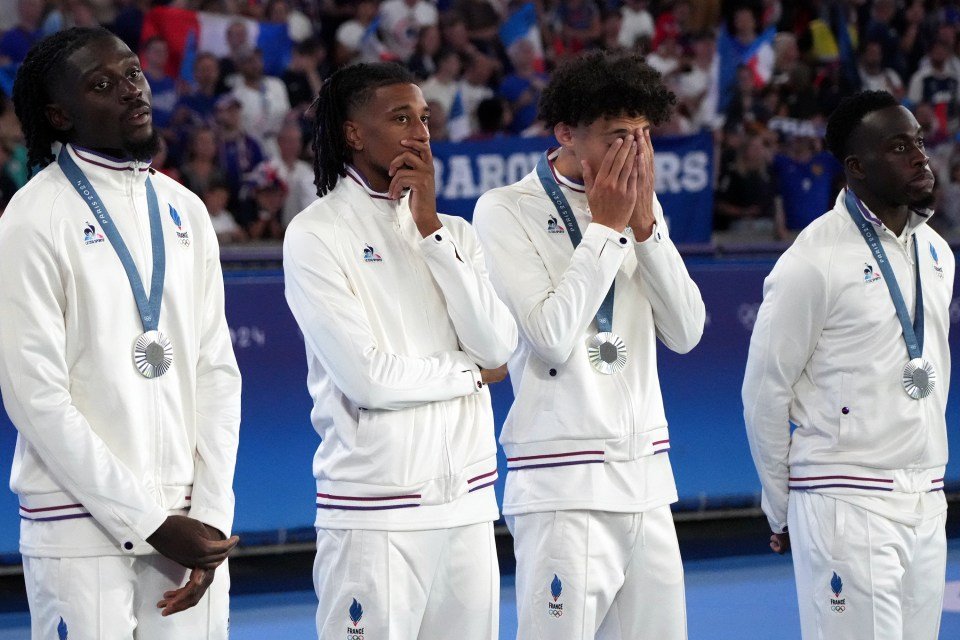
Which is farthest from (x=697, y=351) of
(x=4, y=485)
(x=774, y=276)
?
(x=4, y=485)

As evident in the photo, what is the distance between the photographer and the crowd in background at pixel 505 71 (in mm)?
9109

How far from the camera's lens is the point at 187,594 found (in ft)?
10.8

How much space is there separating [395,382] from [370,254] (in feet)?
1.34

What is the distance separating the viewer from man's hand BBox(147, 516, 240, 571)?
3203 millimetres

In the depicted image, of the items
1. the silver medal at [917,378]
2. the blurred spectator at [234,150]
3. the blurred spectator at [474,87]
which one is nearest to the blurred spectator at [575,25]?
the blurred spectator at [474,87]

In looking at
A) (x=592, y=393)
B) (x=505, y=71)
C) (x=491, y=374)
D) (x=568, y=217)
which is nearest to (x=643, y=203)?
(x=568, y=217)

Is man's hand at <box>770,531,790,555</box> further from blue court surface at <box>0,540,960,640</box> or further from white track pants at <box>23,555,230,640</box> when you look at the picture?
white track pants at <box>23,555,230,640</box>

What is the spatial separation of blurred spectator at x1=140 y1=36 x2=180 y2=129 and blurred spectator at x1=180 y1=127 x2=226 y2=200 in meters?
0.38

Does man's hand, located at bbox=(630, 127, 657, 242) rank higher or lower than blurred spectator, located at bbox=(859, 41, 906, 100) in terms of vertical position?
lower

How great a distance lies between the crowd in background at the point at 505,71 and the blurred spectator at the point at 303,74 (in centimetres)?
1

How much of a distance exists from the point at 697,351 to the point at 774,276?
3.03 meters

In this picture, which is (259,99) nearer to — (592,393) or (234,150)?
(234,150)

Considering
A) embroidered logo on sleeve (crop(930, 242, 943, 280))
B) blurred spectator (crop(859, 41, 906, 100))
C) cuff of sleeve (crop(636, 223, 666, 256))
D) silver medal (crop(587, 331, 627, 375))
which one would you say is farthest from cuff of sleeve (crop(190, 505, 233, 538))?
blurred spectator (crop(859, 41, 906, 100))

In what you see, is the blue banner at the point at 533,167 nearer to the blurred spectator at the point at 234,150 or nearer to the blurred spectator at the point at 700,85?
the blurred spectator at the point at 234,150
